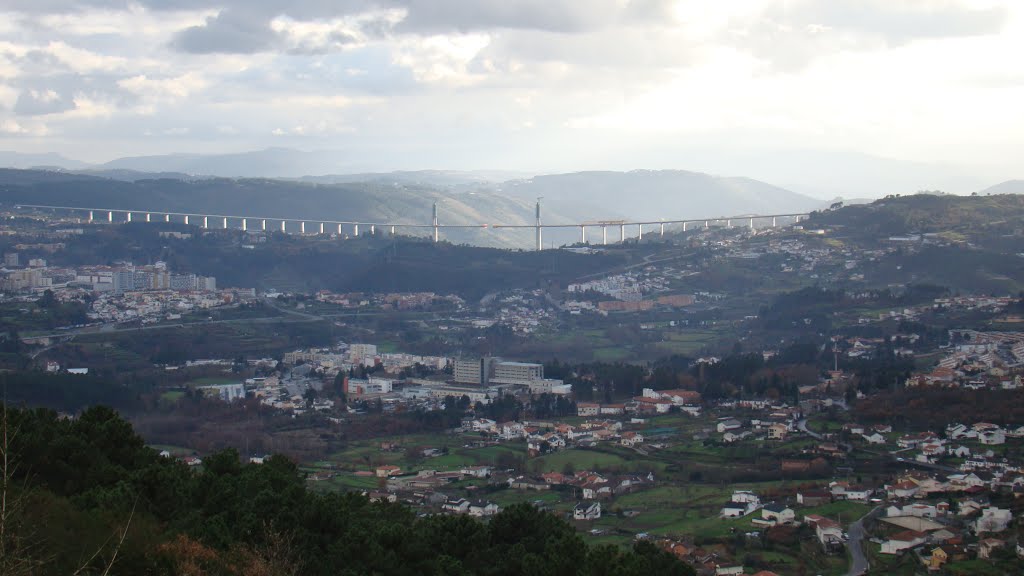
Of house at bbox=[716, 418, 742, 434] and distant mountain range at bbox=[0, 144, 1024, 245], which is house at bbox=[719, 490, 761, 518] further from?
distant mountain range at bbox=[0, 144, 1024, 245]

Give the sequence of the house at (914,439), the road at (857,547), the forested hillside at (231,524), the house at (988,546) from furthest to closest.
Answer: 1. the house at (914,439)
2. the road at (857,547)
3. the house at (988,546)
4. the forested hillside at (231,524)

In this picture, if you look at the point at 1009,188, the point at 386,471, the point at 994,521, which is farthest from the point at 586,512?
the point at 1009,188

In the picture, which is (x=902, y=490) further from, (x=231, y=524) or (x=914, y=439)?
(x=231, y=524)

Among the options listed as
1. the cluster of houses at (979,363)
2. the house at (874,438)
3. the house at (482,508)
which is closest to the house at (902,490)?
the house at (874,438)

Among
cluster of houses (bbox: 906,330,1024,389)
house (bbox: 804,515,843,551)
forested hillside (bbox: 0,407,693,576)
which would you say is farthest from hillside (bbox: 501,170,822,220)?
forested hillside (bbox: 0,407,693,576)

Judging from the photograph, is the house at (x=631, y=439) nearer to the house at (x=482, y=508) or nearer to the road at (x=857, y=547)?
the house at (x=482, y=508)

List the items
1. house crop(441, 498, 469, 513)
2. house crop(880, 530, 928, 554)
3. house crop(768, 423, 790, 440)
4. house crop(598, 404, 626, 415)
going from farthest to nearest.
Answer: house crop(598, 404, 626, 415)
house crop(768, 423, 790, 440)
house crop(441, 498, 469, 513)
house crop(880, 530, 928, 554)

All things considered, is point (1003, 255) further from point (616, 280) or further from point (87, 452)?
point (87, 452)
